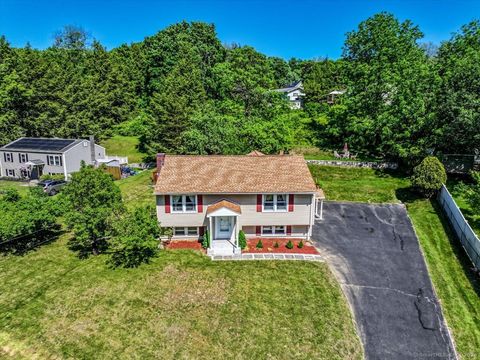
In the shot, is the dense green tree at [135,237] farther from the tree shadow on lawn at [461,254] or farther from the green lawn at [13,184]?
the green lawn at [13,184]

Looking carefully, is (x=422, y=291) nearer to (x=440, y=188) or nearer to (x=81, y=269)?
(x=440, y=188)

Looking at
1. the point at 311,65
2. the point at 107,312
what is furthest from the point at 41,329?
Answer: the point at 311,65

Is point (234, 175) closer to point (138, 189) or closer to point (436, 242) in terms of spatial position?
point (138, 189)

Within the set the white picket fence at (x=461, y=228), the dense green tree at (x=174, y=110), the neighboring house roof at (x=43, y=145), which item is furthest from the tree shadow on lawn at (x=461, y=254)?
the neighboring house roof at (x=43, y=145)

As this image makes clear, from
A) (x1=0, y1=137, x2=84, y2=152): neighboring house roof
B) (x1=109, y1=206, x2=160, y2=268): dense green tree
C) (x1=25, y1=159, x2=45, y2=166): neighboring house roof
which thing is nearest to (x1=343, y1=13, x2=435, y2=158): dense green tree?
(x1=109, y1=206, x2=160, y2=268): dense green tree

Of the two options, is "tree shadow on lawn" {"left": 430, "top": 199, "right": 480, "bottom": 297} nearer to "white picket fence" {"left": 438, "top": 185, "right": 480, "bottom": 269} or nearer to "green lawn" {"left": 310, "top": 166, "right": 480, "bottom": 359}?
"green lawn" {"left": 310, "top": 166, "right": 480, "bottom": 359}

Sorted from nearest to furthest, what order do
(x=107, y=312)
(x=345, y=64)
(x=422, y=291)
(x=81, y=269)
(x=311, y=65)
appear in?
(x=107, y=312) → (x=422, y=291) → (x=81, y=269) → (x=345, y=64) → (x=311, y=65)
